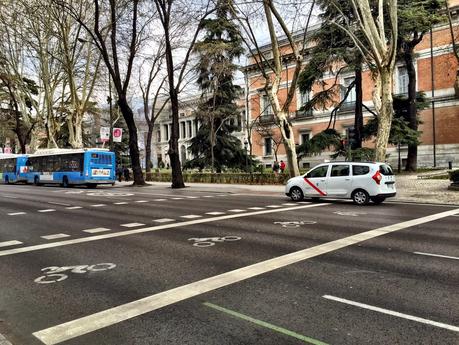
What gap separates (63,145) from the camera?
69.9m

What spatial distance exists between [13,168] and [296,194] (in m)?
35.1

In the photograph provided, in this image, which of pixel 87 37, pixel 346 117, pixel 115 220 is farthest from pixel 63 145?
pixel 115 220

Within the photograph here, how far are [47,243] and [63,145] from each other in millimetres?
65518

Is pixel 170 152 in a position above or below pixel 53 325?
above

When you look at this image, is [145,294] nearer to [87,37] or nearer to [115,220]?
[115,220]

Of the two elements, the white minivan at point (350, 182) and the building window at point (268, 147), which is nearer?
the white minivan at point (350, 182)

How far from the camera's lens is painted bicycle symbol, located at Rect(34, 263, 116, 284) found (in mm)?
6199

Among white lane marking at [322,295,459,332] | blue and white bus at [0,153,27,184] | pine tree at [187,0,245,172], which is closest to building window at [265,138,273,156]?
pine tree at [187,0,245,172]

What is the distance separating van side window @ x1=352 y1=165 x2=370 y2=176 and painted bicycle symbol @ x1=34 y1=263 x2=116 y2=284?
1159 centimetres

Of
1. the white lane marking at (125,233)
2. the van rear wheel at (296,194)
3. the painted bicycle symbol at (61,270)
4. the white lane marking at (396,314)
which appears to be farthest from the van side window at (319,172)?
the white lane marking at (396,314)

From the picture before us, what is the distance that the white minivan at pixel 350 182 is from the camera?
52.2 ft

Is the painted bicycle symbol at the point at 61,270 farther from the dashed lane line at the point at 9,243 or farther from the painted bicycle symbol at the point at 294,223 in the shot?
the painted bicycle symbol at the point at 294,223

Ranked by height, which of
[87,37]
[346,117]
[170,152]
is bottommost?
[170,152]

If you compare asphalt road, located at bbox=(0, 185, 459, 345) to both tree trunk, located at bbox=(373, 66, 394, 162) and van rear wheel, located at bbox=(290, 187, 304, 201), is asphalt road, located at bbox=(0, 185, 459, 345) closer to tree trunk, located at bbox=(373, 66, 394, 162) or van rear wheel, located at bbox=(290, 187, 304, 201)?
van rear wheel, located at bbox=(290, 187, 304, 201)
